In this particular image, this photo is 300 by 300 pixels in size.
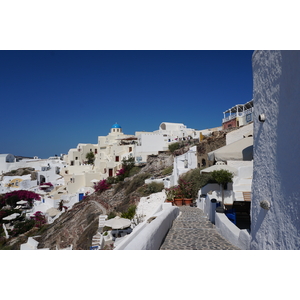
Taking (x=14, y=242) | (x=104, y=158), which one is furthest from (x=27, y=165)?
(x=14, y=242)

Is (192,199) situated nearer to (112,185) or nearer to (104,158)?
(112,185)

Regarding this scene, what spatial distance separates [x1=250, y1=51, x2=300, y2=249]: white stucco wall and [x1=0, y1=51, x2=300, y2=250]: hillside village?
0.04 ft

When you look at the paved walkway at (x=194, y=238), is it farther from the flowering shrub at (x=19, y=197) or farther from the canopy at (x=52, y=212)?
the flowering shrub at (x=19, y=197)

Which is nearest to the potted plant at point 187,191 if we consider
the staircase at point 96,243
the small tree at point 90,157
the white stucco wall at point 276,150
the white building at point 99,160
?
the staircase at point 96,243

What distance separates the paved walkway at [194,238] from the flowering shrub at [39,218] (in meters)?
21.6

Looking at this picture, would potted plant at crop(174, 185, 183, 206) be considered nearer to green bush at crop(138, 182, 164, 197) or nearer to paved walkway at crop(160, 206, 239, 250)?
paved walkway at crop(160, 206, 239, 250)

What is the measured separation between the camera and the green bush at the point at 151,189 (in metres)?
15.5

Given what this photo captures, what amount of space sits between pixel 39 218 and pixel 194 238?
2408cm

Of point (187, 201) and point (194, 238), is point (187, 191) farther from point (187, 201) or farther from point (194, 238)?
point (194, 238)

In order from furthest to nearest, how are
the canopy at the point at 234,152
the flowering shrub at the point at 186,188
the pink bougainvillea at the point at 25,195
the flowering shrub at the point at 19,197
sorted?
the pink bougainvillea at the point at 25,195
the flowering shrub at the point at 19,197
the flowering shrub at the point at 186,188
the canopy at the point at 234,152

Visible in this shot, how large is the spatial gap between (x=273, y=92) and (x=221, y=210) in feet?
13.2

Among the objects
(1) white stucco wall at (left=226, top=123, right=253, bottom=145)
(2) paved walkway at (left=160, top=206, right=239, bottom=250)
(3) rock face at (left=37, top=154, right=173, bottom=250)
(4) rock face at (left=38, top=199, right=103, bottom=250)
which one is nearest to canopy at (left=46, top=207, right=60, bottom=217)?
(3) rock face at (left=37, top=154, right=173, bottom=250)

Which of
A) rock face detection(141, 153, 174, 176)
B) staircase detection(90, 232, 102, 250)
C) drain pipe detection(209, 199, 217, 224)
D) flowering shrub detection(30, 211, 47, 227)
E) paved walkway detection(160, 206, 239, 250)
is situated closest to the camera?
paved walkway detection(160, 206, 239, 250)

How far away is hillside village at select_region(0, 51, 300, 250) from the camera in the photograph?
2.71 metres
